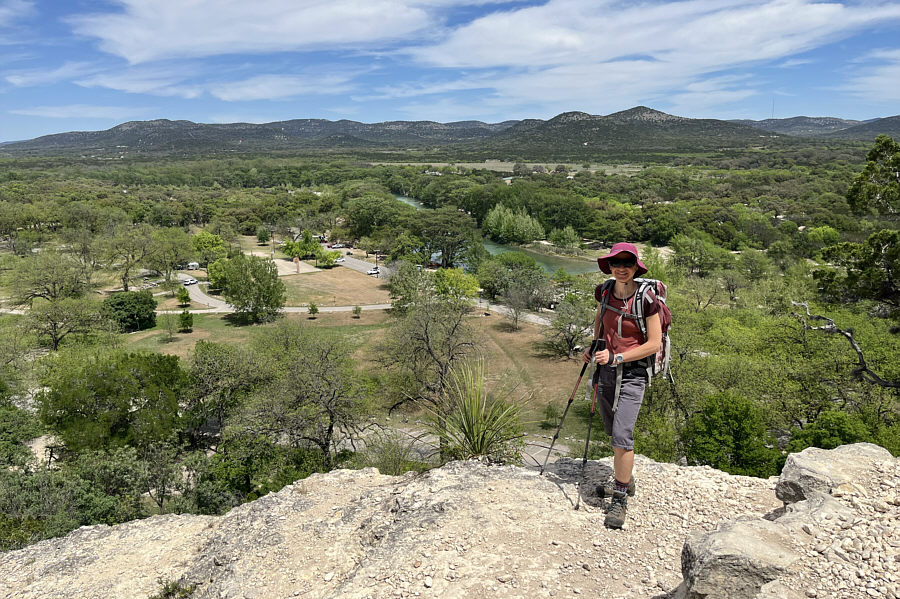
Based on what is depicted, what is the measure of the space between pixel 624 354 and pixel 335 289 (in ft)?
160

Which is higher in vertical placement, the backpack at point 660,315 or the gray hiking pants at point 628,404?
the backpack at point 660,315

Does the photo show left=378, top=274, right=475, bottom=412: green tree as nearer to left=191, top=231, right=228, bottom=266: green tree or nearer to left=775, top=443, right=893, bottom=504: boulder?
left=775, top=443, right=893, bottom=504: boulder

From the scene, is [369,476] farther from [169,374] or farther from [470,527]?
[169,374]

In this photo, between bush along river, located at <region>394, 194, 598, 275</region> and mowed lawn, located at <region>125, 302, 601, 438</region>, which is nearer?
mowed lawn, located at <region>125, 302, 601, 438</region>

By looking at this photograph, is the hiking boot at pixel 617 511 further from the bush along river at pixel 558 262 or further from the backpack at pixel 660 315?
the bush along river at pixel 558 262

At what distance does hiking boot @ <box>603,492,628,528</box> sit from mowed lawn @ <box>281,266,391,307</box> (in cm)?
4022

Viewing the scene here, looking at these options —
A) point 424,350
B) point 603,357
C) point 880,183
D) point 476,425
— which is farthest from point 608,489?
point 424,350

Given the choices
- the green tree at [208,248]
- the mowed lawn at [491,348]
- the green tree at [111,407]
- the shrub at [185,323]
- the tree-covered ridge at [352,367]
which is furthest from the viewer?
the green tree at [208,248]

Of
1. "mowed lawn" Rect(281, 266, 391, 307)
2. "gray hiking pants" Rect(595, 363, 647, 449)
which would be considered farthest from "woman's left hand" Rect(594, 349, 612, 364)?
"mowed lawn" Rect(281, 266, 391, 307)

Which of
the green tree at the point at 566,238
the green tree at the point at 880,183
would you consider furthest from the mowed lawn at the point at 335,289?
the green tree at the point at 880,183

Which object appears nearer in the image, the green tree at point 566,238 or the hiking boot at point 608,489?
the hiking boot at point 608,489

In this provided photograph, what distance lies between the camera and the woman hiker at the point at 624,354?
4.76 m

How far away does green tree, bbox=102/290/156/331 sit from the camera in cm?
3700

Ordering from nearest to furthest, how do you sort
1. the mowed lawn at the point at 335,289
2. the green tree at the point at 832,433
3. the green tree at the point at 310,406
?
the green tree at the point at 832,433
the green tree at the point at 310,406
the mowed lawn at the point at 335,289
